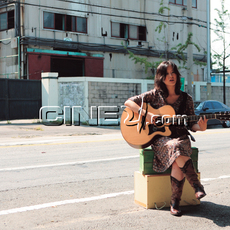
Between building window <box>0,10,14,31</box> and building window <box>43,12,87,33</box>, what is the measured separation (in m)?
2.29

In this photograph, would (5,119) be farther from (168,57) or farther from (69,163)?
(168,57)

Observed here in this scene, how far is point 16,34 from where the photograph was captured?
25.7 metres

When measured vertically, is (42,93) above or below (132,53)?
below

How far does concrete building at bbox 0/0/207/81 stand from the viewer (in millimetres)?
25672

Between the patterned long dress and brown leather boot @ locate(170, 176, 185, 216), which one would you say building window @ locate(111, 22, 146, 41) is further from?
brown leather boot @ locate(170, 176, 185, 216)

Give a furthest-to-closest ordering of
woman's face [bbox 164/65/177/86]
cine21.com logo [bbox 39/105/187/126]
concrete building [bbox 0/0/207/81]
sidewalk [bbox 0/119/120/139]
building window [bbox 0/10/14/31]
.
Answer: building window [bbox 0/10/14/31]
concrete building [bbox 0/0/207/81]
cine21.com logo [bbox 39/105/187/126]
sidewalk [bbox 0/119/120/139]
woman's face [bbox 164/65/177/86]

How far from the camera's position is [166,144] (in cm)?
453

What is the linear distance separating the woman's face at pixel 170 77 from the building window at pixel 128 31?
84.1 feet

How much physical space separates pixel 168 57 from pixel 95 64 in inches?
278

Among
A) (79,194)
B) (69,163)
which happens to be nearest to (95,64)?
(69,163)

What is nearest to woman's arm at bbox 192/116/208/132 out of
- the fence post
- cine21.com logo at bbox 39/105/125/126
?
cine21.com logo at bbox 39/105/125/126

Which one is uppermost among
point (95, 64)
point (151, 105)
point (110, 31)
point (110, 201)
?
point (110, 31)

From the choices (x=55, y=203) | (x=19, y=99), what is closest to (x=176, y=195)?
(x=55, y=203)

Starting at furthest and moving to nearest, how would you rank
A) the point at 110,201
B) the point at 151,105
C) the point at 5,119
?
the point at 5,119, the point at 110,201, the point at 151,105
